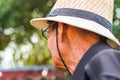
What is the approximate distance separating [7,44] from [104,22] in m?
8.21

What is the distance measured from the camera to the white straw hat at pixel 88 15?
2557 mm

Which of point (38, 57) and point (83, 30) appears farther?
point (38, 57)

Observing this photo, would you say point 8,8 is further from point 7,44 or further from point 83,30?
point 83,30

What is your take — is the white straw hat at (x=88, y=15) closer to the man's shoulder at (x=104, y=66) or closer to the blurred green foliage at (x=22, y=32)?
the man's shoulder at (x=104, y=66)

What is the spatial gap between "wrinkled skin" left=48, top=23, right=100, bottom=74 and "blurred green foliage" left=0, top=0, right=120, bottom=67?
433 centimetres

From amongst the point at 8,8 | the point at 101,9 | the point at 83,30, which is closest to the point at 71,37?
the point at 83,30

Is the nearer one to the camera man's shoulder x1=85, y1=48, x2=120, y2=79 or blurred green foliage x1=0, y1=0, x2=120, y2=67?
A: man's shoulder x1=85, y1=48, x2=120, y2=79

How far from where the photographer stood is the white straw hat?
2557 millimetres

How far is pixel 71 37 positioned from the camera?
2600 mm

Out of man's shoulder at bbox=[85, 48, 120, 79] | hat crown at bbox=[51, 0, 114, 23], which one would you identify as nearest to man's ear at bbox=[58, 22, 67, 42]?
hat crown at bbox=[51, 0, 114, 23]

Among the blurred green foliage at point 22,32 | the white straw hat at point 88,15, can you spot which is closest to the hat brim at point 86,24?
the white straw hat at point 88,15

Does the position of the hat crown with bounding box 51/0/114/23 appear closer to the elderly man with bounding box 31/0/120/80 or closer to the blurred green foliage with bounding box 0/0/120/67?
the elderly man with bounding box 31/0/120/80

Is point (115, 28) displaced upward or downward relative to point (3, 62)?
upward

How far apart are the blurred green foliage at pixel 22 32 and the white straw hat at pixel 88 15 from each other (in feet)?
14.0
